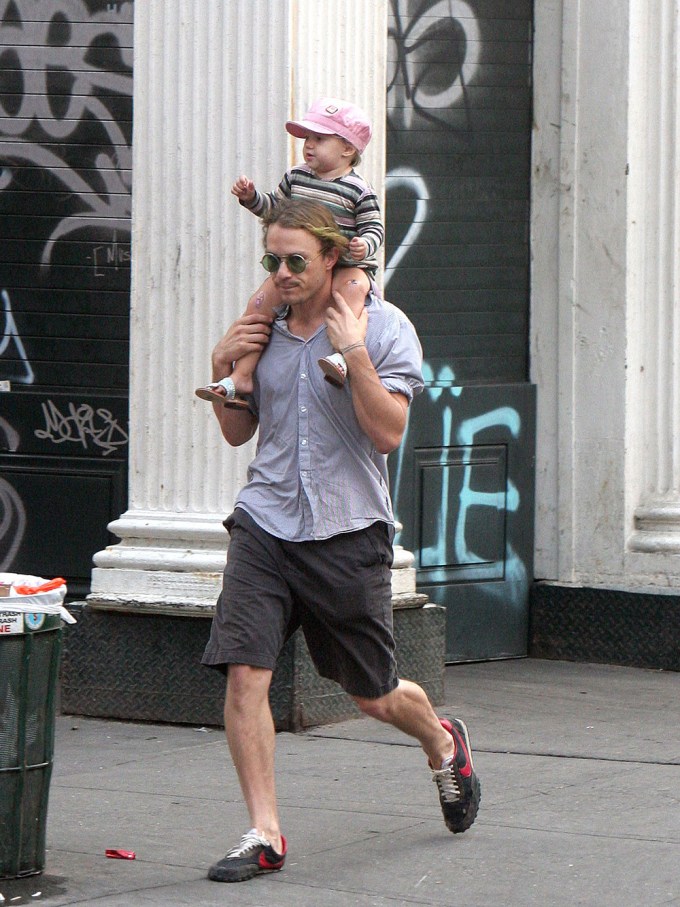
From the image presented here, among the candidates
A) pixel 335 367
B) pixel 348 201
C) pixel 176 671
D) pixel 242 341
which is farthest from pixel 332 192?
pixel 176 671

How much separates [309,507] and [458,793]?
99 cm

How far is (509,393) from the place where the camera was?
351 inches

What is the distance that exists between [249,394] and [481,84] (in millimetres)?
3840

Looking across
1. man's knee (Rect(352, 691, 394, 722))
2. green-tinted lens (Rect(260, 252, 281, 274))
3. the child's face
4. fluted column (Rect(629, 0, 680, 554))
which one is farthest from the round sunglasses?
fluted column (Rect(629, 0, 680, 554))

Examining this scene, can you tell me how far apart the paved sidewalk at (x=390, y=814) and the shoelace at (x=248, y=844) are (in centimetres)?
10

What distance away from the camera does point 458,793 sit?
5422 millimetres

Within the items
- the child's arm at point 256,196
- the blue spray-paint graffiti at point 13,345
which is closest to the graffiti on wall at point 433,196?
the blue spray-paint graffiti at point 13,345

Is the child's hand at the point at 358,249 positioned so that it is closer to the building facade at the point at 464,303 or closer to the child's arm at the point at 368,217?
the child's arm at the point at 368,217

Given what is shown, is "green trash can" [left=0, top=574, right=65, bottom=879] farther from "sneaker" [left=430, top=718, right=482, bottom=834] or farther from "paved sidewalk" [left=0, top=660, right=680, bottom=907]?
"sneaker" [left=430, top=718, right=482, bottom=834]

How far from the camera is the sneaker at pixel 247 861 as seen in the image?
4953mm

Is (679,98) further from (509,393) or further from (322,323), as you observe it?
(322,323)

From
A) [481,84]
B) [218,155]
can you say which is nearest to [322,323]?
[218,155]

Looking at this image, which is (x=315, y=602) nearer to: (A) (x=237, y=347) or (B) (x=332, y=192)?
(A) (x=237, y=347)

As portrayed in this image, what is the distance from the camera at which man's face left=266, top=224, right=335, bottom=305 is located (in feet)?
16.9
